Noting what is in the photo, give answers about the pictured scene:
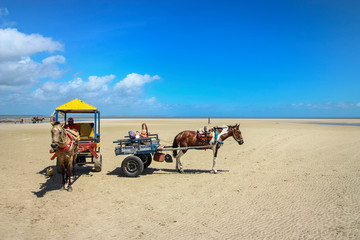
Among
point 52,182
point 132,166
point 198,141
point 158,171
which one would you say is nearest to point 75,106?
point 52,182

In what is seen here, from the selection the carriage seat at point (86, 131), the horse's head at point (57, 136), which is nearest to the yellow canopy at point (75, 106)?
the carriage seat at point (86, 131)

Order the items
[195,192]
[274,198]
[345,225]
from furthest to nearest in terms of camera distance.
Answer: [195,192] < [274,198] < [345,225]

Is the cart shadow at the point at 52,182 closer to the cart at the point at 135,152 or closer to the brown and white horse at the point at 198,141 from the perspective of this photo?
the cart at the point at 135,152

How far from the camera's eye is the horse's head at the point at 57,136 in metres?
6.87

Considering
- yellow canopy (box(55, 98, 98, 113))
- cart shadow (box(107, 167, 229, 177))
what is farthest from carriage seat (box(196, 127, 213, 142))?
yellow canopy (box(55, 98, 98, 113))

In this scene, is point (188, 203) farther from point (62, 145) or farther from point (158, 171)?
point (62, 145)

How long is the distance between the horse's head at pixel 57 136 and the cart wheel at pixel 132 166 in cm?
265

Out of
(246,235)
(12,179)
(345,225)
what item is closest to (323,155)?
(345,225)

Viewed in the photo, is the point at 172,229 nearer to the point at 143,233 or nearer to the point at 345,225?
the point at 143,233

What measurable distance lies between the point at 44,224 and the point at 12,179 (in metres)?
4.97

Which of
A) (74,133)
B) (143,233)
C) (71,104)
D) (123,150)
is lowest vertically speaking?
(143,233)

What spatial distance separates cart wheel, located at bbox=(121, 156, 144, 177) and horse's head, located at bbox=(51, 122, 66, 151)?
104 inches

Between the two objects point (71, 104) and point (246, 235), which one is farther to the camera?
point (71, 104)

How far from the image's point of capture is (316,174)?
952 centimetres
